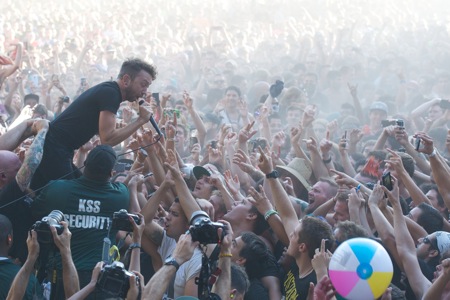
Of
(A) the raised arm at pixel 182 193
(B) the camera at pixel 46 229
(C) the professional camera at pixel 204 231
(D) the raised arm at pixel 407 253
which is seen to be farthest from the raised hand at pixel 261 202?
(B) the camera at pixel 46 229

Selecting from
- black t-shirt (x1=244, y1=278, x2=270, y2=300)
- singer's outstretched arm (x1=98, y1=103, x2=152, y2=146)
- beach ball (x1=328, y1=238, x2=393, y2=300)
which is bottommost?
black t-shirt (x1=244, y1=278, x2=270, y2=300)

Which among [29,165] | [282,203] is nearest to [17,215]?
[29,165]

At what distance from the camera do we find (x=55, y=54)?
581 inches

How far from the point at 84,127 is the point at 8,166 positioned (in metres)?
0.63

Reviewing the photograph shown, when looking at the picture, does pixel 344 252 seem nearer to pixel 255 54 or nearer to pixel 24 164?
pixel 24 164

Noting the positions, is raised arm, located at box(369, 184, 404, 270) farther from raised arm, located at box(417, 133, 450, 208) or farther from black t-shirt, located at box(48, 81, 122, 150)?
black t-shirt, located at box(48, 81, 122, 150)

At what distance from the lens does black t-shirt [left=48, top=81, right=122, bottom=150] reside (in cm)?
559

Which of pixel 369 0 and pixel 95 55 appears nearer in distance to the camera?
pixel 95 55

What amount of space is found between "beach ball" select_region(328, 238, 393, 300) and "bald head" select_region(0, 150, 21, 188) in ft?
9.06

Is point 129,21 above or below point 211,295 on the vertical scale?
above

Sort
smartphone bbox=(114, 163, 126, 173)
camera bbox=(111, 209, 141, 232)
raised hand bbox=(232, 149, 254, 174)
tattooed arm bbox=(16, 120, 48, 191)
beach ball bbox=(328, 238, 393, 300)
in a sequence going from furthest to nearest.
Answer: raised hand bbox=(232, 149, 254, 174)
smartphone bbox=(114, 163, 126, 173)
tattooed arm bbox=(16, 120, 48, 191)
camera bbox=(111, 209, 141, 232)
beach ball bbox=(328, 238, 393, 300)

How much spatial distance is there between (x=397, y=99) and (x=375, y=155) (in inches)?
231

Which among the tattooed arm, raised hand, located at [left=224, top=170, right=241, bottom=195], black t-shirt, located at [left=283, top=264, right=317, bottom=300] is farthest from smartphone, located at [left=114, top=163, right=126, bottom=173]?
black t-shirt, located at [left=283, top=264, right=317, bottom=300]

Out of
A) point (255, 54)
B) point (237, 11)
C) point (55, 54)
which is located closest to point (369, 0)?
point (237, 11)
